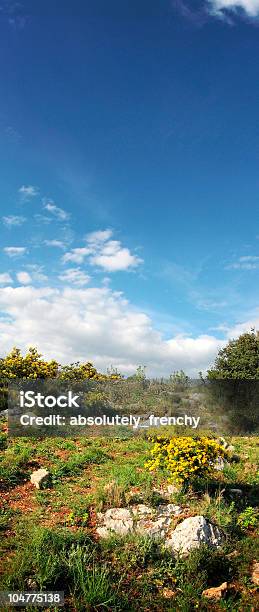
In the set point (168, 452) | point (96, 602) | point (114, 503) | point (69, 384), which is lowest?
point (96, 602)

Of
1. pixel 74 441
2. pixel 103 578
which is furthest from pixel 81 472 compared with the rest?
pixel 103 578

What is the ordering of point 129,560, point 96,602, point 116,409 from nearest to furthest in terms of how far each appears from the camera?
point 96,602 < point 129,560 < point 116,409

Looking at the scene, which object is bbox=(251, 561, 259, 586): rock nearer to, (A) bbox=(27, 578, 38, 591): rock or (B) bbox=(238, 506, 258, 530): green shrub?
(B) bbox=(238, 506, 258, 530): green shrub

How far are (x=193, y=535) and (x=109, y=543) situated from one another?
1399 mm

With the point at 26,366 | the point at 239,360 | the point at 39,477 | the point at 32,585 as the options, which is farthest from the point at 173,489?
the point at 239,360

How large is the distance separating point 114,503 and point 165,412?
10.5m

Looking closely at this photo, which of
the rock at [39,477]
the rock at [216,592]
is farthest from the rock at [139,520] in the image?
the rock at [39,477]

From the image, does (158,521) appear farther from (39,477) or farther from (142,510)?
(39,477)

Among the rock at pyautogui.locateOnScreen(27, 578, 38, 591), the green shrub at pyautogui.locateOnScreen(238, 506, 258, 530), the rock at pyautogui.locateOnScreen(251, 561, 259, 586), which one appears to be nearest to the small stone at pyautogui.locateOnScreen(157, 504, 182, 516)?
the green shrub at pyautogui.locateOnScreen(238, 506, 258, 530)

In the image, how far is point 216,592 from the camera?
650cm

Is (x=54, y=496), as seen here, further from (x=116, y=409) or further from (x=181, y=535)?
(x=116, y=409)

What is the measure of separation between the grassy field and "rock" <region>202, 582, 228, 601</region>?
0.29 ft

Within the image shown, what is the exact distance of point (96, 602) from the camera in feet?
20.1

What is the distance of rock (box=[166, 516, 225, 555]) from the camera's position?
745 centimetres
